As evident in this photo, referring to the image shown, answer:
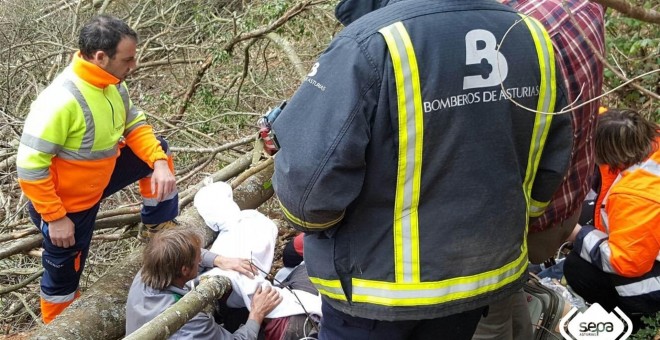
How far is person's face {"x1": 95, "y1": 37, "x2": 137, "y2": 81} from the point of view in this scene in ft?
10.5

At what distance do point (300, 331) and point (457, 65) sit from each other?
1.65 meters

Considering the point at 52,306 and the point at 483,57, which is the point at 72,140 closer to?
the point at 52,306

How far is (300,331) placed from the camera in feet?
9.59

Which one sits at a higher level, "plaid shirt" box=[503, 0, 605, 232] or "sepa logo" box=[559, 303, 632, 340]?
"plaid shirt" box=[503, 0, 605, 232]

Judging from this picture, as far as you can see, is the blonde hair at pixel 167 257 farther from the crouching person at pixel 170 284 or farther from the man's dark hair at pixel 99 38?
the man's dark hair at pixel 99 38

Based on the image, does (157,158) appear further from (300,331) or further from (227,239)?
(300,331)

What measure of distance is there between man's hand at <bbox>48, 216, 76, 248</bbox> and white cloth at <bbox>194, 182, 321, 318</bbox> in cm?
67

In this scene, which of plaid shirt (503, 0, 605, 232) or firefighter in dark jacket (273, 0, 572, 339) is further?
plaid shirt (503, 0, 605, 232)

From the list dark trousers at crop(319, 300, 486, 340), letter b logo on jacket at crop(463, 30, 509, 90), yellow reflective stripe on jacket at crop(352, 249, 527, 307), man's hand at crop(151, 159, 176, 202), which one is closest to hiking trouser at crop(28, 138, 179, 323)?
man's hand at crop(151, 159, 176, 202)

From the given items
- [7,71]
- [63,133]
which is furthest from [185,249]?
[7,71]

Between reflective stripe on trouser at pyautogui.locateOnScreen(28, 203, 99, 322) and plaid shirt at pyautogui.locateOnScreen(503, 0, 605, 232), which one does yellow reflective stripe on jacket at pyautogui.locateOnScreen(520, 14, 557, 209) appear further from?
reflective stripe on trouser at pyautogui.locateOnScreen(28, 203, 99, 322)

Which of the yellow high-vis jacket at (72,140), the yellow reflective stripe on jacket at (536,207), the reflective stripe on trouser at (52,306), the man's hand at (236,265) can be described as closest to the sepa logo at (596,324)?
the yellow reflective stripe on jacket at (536,207)

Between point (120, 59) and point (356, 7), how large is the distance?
1.72 m

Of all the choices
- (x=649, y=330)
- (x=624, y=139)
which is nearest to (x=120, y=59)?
(x=624, y=139)
